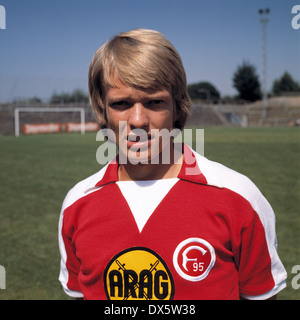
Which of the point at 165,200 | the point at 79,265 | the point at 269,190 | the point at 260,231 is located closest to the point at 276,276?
the point at 260,231

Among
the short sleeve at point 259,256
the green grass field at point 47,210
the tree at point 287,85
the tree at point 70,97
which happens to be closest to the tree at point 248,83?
the tree at point 287,85

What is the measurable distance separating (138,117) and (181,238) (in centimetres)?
50

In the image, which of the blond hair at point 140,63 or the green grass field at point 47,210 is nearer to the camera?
the blond hair at point 140,63

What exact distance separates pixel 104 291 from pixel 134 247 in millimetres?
245

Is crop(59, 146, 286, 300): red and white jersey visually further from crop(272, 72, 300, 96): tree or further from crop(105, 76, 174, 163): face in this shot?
crop(272, 72, 300, 96): tree

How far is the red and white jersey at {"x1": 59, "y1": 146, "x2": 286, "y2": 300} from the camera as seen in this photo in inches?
57.8

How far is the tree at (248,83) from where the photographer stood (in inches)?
2884

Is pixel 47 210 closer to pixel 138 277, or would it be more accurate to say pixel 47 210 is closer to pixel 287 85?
pixel 138 277

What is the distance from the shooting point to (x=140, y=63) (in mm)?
1432

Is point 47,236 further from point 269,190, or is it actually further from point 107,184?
point 269,190

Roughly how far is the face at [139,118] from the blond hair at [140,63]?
0.04 m

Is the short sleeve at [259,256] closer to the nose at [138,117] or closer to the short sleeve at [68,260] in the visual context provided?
the nose at [138,117]

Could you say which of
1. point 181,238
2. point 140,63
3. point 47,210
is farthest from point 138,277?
point 47,210
